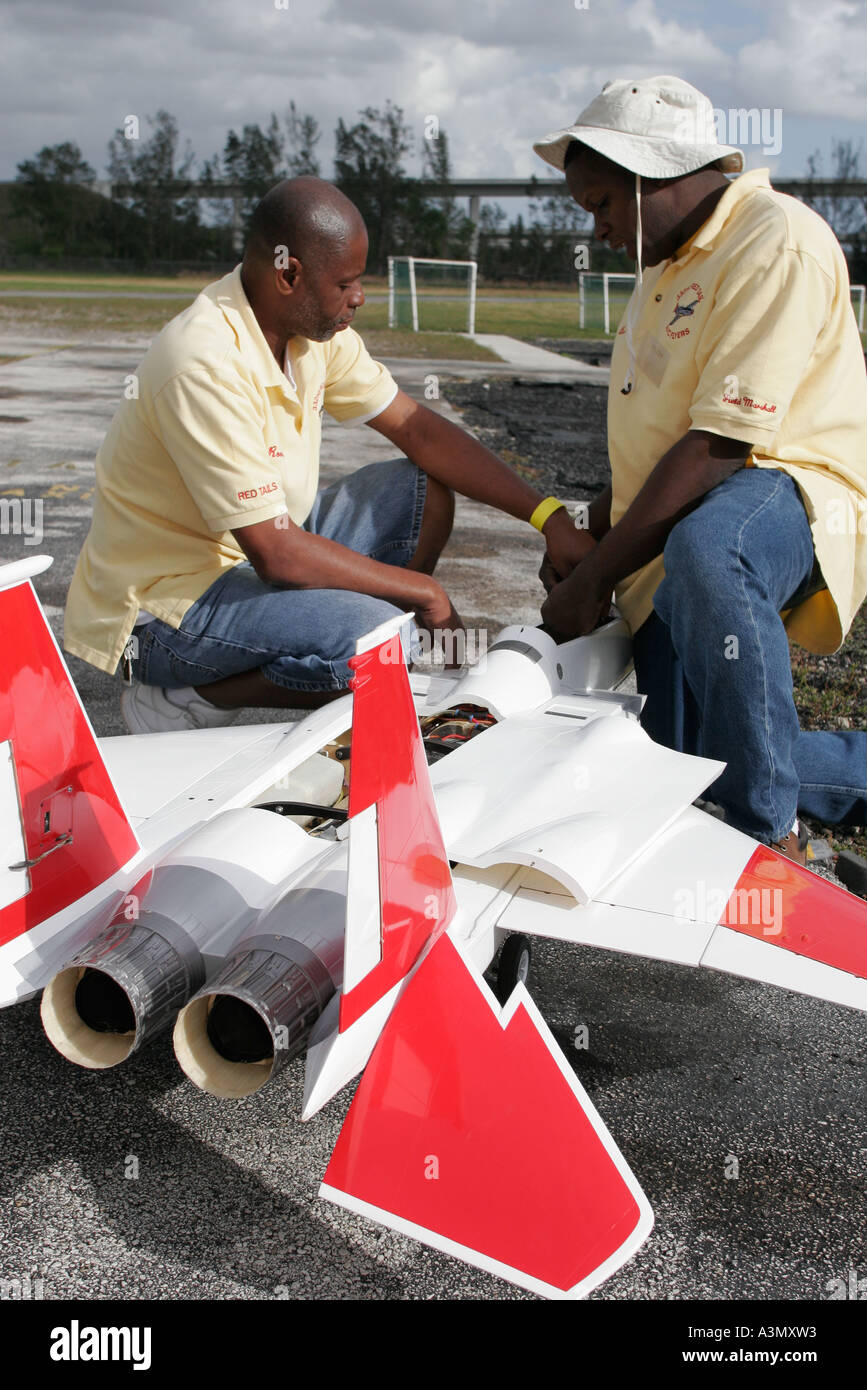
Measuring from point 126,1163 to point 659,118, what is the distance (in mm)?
3423

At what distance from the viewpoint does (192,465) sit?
359 centimetres

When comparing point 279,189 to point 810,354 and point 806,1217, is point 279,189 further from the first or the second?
point 806,1217

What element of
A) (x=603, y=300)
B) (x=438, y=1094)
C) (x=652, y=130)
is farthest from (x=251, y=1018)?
(x=603, y=300)

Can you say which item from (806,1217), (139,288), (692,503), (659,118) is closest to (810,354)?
(692,503)

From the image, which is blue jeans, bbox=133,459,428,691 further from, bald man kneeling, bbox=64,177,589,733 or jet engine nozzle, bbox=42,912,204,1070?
jet engine nozzle, bbox=42,912,204,1070

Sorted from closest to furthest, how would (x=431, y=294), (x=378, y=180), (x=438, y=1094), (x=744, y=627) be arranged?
(x=438, y=1094) → (x=744, y=627) → (x=431, y=294) → (x=378, y=180)

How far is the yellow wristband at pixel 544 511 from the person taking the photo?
4.32 m

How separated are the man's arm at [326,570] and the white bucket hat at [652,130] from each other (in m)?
1.53

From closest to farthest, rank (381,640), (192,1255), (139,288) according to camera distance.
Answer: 1. (381,640)
2. (192,1255)
3. (139,288)

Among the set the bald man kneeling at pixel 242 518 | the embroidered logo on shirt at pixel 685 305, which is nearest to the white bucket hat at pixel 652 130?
the embroidered logo on shirt at pixel 685 305

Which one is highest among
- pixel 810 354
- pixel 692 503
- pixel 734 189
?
pixel 734 189

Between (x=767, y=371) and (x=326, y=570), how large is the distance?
1.56 meters

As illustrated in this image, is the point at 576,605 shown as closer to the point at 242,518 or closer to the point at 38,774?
the point at 242,518
